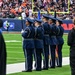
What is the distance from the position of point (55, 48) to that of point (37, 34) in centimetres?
180

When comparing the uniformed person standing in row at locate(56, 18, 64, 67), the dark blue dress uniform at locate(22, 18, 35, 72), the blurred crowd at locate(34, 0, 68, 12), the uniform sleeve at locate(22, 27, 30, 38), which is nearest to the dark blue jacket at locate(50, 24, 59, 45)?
the uniformed person standing in row at locate(56, 18, 64, 67)

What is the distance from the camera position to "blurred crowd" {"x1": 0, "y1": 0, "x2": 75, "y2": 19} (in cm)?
3756

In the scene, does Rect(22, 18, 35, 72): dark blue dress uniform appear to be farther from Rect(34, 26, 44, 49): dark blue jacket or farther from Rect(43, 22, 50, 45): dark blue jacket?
Rect(43, 22, 50, 45): dark blue jacket

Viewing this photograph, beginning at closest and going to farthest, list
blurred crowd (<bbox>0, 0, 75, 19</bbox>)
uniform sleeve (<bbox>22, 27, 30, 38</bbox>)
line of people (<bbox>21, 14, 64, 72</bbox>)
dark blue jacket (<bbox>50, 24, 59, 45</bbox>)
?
uniform sleeve (<bbox>22, 27, 30, 38</bbox>), line of people (<bbox>21, 14, 64, 72</bbox>), dark blue jacket (<bbox>50, 24, 59, 45</bbox>), blurred crowd (<bbox>0, 0, 75, 19</bbox>)

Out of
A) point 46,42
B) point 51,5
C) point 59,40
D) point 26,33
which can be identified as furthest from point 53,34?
point 51,5

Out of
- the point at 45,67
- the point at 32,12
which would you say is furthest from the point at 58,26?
the point at 32,12

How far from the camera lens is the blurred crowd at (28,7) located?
37.6 meters

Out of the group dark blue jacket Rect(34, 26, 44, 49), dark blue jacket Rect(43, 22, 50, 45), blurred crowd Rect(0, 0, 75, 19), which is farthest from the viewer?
blurred crowd Rect(0, 0, 75, 19)

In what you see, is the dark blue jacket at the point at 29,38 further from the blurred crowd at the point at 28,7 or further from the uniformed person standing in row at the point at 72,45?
the blurred crowd at the point at 28,7

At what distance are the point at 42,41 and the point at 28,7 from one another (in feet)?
83.1

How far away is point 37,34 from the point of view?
1513 centimetres

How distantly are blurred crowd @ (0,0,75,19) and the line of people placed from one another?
1956 cm

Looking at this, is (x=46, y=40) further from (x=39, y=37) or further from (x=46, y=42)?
(x=39, y=37)

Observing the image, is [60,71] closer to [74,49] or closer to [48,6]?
[74,49]
